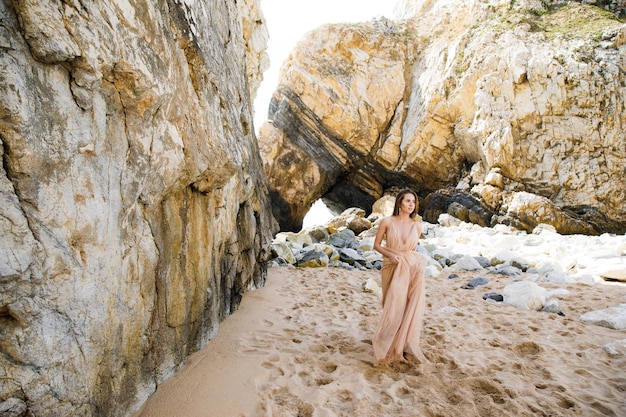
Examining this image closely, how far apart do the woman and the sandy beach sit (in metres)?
0.20

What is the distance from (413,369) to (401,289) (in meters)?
0.79

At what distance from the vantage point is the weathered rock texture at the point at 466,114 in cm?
1360

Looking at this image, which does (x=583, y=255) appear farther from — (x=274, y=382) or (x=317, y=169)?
(x=317, y=169)

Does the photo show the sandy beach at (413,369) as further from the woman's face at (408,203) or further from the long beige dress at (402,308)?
the woman's face at (408,203)

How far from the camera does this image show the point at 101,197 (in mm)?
2215

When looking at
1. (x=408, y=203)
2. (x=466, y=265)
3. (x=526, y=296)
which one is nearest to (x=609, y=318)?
(x=526, y=296)

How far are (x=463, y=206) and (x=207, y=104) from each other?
15592 mm

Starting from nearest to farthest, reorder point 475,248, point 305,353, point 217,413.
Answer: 1. point 217,413
2. point 305,353
3. point 475,248

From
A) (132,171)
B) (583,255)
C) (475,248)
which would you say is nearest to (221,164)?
(132,171)

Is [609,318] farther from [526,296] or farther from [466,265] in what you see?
[466,265]

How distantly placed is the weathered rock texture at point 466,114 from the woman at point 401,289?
12.9 metres

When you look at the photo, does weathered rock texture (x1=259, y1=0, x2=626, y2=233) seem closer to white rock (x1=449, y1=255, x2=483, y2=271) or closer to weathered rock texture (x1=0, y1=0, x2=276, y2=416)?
white rock (x1=449, y1=255, x2=483, y2=271)

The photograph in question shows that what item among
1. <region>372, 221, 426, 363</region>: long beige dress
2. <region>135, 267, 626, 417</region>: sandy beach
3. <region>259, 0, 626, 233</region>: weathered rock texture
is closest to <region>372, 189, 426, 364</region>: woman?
<region>372, 221, 426, 363</region>: long beige dress

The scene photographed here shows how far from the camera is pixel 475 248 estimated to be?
1084 centimetres
